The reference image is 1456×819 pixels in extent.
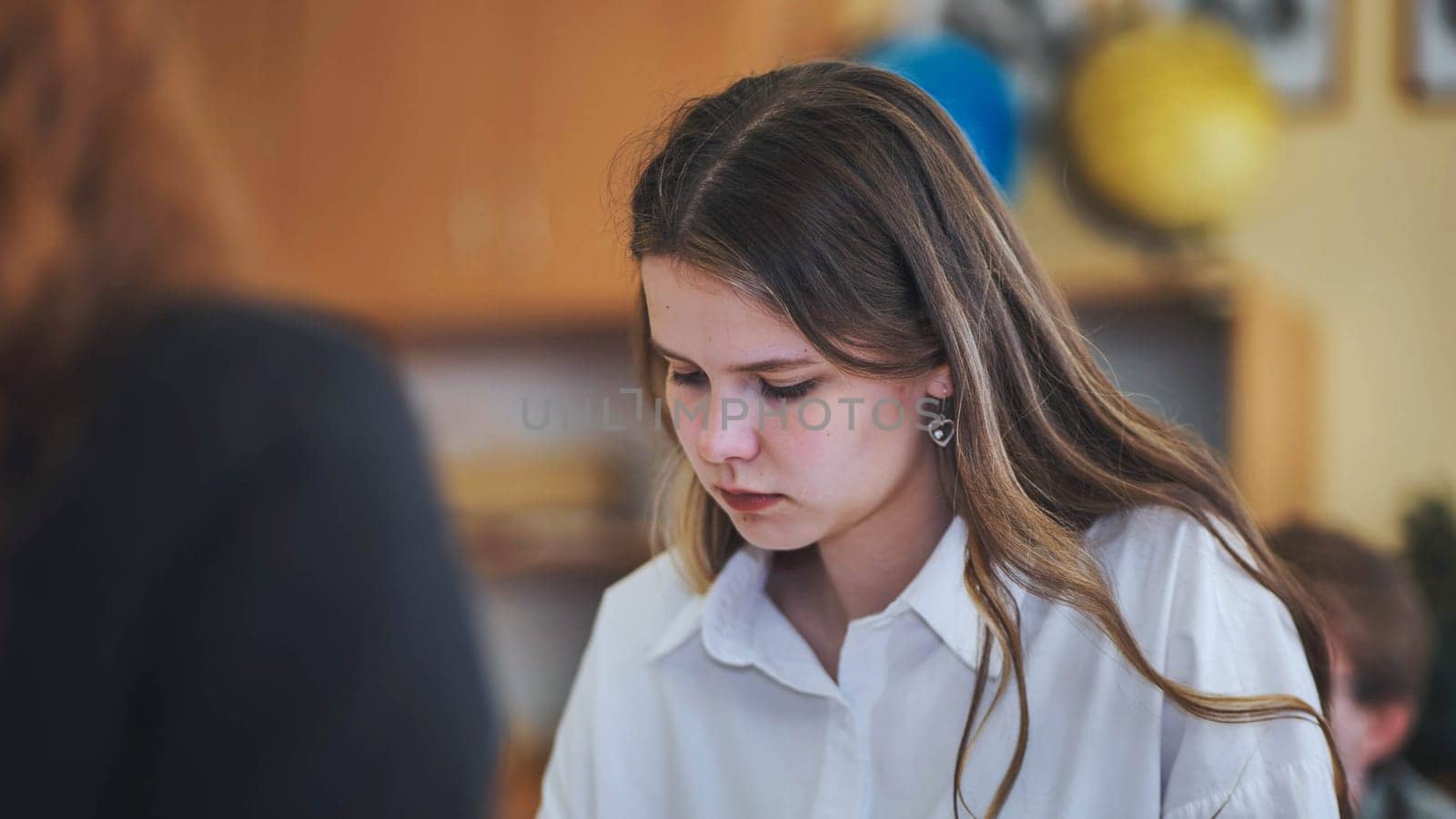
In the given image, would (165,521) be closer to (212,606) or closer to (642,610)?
(212,606)

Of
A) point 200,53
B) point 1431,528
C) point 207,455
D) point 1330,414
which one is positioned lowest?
point 1431,528

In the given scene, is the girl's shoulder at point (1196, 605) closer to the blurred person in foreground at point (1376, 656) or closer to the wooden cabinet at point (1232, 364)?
the blurred person in foreground at point (1376, 656)

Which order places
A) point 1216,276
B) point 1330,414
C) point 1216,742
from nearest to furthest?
point 1216,742 → point 1216,276 → point 1330,414

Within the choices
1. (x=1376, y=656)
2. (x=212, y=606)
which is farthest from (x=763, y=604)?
(x=1376, y=656)

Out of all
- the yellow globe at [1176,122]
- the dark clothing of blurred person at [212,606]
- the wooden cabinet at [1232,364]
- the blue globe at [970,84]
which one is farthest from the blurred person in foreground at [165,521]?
the yellow globe at [1176,122]

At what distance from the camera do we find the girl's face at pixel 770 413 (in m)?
0.76

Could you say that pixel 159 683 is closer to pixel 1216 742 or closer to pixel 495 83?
pixel 1216 742

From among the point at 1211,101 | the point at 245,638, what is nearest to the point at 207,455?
the point at 245,638

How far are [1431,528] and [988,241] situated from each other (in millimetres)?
1248

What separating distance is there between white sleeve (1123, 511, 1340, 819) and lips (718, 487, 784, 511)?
24 cm

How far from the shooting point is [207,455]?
1.66ft

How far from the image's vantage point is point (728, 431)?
29.9 inches

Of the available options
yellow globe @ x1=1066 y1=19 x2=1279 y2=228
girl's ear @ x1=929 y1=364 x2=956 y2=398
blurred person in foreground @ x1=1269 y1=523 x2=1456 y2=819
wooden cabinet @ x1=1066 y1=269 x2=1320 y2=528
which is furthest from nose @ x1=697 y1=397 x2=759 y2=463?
yellow globe @ x1=1066 y1=19 x2=1279 y2=228

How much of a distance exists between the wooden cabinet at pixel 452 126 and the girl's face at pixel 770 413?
1.30 meters
